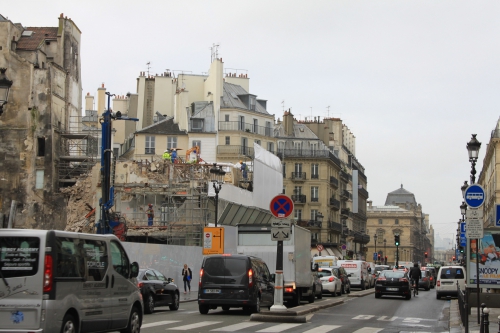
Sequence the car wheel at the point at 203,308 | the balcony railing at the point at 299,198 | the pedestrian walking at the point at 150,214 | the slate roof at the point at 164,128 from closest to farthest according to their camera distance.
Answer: the car wheel at the point at 203,308, the pedestrian walking at the point at 150,214, the slate roof at the point at 164,128, the balcony railing at the point at 299,198

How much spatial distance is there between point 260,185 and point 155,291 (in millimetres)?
37059

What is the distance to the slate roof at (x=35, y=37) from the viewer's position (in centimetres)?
5866

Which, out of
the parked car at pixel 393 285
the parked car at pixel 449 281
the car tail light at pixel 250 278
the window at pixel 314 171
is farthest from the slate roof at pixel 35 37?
the car tail light at pixel 250 278

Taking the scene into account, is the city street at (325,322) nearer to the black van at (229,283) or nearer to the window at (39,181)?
the black van at (229,283)

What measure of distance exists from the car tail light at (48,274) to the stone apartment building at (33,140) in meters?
43.4

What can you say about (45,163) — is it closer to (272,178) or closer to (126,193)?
(126,193)

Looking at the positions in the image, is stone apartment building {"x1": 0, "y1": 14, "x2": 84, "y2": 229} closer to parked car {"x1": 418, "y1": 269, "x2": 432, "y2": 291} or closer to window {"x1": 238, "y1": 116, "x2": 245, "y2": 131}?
window {"x1": 238, "y1": 116, "x2": 245, "y2": 131}

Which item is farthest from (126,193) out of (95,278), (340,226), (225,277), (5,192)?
(340,226)

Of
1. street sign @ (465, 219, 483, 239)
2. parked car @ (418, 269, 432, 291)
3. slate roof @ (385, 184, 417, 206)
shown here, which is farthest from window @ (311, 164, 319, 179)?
slate roof @ (385, 184, 417, 206)

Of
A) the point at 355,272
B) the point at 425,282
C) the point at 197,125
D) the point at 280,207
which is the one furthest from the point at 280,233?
the point at 197,125

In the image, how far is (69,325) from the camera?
1239cm

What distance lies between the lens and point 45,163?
182ft

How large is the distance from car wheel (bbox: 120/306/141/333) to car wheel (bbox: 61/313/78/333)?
214 cm

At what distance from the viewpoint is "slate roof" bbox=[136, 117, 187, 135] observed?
72.5 meters
